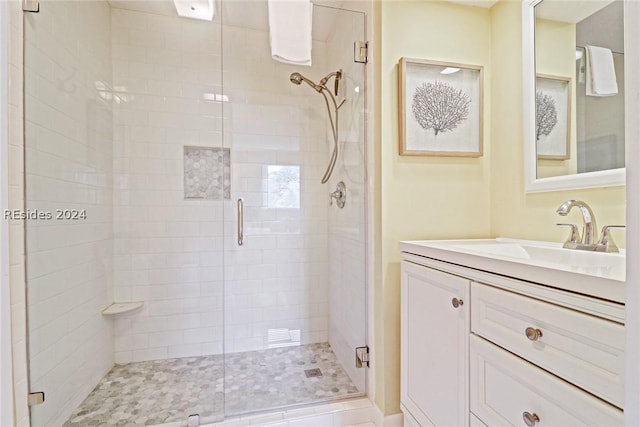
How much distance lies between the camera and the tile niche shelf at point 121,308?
6.21ft

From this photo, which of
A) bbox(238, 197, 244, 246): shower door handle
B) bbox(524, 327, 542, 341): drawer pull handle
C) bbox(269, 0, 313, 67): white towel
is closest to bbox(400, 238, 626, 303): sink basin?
bbox(524, 327, 542, 341): drawer pull handle

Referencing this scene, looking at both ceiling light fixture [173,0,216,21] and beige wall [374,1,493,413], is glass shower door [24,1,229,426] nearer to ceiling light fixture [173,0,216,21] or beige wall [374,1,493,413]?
ceiling light fixture [173,0,216,21]

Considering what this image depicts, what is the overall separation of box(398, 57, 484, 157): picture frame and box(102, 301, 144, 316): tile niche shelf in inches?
77.0

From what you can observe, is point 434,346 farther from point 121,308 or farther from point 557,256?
point 121,308

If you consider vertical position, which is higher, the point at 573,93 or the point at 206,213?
the point at 573,93

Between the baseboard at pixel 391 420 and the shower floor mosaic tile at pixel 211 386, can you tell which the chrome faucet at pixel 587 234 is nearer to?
the baseboard at pixel 391 420

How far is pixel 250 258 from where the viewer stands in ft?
6.88

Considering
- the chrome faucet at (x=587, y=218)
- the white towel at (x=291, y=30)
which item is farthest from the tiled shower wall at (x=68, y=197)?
the chrome faucet at (x=587, y=218)

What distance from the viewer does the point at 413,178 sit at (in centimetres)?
147

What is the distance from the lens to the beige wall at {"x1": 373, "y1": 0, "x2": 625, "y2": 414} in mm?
1428

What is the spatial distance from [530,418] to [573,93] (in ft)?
3.95

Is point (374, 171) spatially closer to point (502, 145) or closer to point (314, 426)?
point (502, 145)

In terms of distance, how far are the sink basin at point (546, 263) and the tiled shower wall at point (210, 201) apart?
1.03 meters

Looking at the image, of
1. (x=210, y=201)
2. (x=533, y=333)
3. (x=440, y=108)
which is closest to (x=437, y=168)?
(x=440, y=108)
